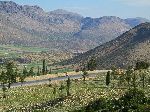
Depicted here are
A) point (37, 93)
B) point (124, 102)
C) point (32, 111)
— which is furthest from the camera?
point (37, 93)

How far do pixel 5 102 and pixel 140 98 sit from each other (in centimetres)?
7030

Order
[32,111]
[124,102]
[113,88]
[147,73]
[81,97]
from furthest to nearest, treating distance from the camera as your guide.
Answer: [147,73], [113,88], [81,97], [32,111], [124,102]

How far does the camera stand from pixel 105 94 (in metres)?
146

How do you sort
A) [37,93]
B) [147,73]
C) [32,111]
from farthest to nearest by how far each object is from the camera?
[147,73], [37,93], [32,111]

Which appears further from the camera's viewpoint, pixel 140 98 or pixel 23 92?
pixel 23 92

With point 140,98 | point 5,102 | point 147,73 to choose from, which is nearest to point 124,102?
point 140,98

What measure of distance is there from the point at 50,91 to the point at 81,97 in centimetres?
3349

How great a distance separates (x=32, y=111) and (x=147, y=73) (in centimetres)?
7175

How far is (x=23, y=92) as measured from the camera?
176 m

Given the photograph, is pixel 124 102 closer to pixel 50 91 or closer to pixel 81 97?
pixel 81 97

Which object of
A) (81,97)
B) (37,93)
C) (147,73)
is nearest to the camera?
(81,97)

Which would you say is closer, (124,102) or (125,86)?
(124,102)

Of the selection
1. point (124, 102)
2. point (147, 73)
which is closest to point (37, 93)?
point (147, 73)

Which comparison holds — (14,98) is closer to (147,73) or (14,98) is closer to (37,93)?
(37,93)
